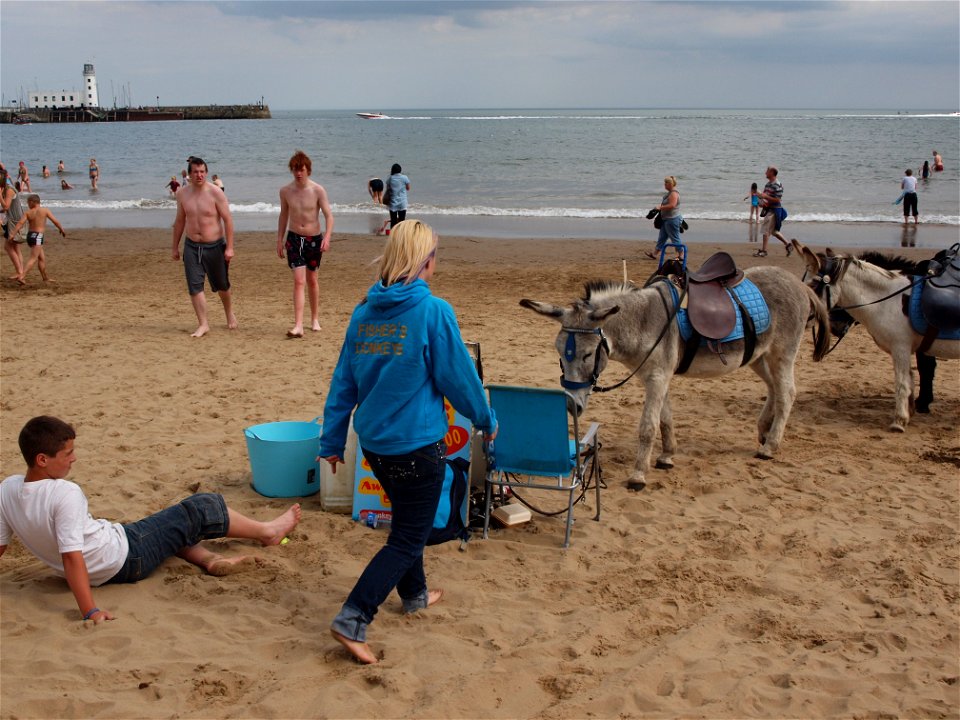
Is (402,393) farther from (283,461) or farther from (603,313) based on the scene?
(283,461)

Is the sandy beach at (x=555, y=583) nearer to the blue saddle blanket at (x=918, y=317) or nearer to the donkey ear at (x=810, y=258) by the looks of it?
the blue saddle blanket at (x=918, y=317)

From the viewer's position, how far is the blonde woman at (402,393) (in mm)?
3492

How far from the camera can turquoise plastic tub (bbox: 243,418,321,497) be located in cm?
543

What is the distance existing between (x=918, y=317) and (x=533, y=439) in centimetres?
424

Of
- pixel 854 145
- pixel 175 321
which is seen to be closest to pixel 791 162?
pixel 854 145

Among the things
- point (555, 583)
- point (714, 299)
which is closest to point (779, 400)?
point (714, 299)

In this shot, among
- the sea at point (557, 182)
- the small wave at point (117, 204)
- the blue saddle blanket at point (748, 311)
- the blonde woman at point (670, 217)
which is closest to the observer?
the blue saddle blanket at point (748, 311)

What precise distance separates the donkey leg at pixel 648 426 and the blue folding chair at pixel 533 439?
0.98 meters

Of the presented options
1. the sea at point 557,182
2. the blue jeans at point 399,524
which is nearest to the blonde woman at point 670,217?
the sea at point 557,182

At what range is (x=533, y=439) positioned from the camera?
4863 mm

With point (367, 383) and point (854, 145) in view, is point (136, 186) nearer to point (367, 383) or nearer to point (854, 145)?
point (367, 383)

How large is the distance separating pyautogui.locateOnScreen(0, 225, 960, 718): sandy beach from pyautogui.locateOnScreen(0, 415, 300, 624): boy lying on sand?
13 centimetres

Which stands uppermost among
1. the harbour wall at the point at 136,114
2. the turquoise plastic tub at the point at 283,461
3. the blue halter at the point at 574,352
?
the harbour wall at the point at 136,114

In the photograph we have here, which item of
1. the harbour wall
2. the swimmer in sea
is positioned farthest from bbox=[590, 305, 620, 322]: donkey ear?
the harbour wall
